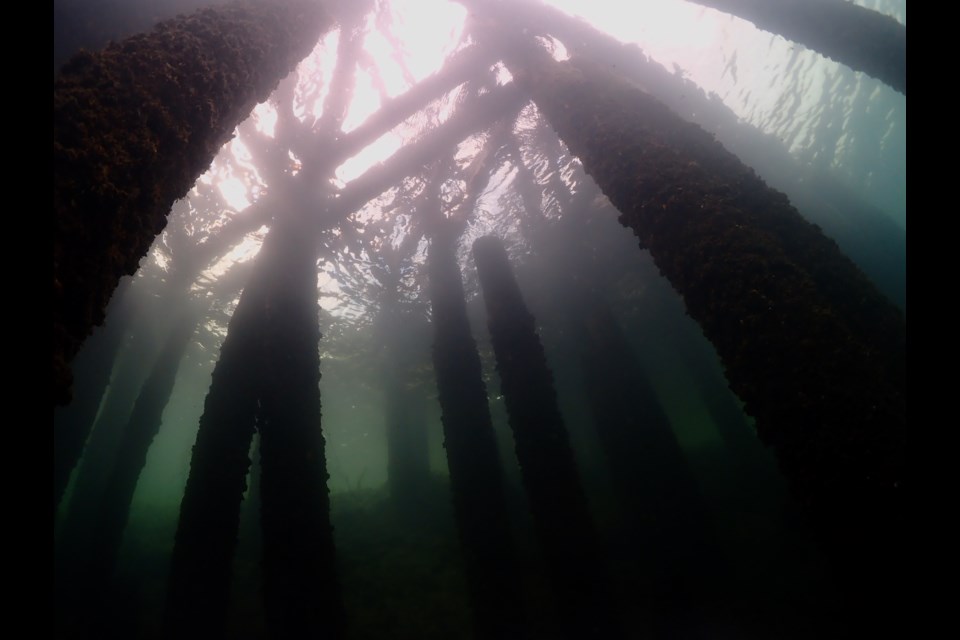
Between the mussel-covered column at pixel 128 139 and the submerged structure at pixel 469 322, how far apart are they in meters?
0.02

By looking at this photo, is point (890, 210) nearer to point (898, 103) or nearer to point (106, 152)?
point (898, 103)

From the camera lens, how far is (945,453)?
150 centimetres

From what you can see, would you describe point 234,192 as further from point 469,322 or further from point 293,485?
point 293,485

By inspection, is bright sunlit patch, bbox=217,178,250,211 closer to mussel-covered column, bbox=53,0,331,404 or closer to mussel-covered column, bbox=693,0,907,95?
mussel-covered column, bbox=53,0,331,404

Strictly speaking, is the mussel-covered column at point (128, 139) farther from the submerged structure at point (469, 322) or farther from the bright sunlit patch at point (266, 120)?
the bright sunlit patch at point (266, 120)

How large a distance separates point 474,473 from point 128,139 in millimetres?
7482

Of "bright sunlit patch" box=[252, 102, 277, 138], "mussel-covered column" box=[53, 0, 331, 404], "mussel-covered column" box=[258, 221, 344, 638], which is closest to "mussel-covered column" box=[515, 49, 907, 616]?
"mussel-covered column" box=[53, 0, 331, 404]

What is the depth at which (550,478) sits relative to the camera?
23.1ft

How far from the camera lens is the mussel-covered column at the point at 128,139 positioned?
5.29 ft

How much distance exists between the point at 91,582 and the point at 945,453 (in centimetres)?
1655

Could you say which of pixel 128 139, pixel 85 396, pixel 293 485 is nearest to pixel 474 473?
pixel 293 485

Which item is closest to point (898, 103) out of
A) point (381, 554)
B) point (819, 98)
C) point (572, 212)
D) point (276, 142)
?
point (819, 98)

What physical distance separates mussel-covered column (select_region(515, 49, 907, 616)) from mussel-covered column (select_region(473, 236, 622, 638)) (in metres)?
4.62

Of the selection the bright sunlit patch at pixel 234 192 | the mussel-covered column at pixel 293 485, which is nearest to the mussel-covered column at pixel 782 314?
the mussel-covered column at pixel 293 485
